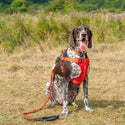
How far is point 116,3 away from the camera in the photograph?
35625mm

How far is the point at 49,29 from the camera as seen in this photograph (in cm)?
1054

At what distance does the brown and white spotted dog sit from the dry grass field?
0.81 feet

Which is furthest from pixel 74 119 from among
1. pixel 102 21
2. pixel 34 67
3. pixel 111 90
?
pixel 102 21

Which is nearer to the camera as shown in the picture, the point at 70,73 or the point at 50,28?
the point at 70,73

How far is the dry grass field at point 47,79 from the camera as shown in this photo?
425 centimetres

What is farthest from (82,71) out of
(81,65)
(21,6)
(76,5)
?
(21,6)

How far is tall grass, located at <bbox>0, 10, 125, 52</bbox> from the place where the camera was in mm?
10211

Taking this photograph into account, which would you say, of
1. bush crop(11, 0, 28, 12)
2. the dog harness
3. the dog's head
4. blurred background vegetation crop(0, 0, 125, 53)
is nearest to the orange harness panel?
the dog harness

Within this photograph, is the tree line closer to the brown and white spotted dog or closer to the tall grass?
the tall grass

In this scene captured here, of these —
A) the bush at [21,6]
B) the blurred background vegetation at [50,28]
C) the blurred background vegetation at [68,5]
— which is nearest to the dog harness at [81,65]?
the blurred background vegetation at [50,28]

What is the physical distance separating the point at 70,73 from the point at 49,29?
21.7ft

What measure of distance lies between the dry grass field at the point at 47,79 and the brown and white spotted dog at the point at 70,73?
9.7 inches

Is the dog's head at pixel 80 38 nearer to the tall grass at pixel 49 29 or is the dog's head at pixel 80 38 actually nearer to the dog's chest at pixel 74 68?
the dog's chest at pixel 74 68

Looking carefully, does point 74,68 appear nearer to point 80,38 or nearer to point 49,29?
point 80,38
